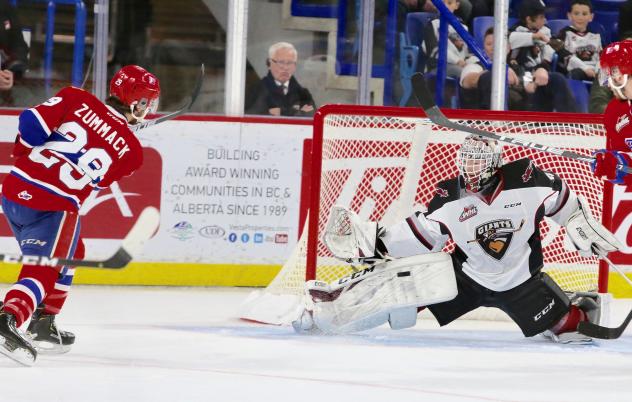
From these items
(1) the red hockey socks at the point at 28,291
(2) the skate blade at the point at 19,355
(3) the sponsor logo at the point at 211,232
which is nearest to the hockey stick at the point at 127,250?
(1) the red hockey socks at the point at 28,291

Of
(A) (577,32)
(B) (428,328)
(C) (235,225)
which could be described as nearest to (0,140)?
(C) (235,225)

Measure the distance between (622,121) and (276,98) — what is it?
2036 millimetres

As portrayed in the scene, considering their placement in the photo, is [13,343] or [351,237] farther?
[351,237]

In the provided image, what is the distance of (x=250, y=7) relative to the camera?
5883 mm

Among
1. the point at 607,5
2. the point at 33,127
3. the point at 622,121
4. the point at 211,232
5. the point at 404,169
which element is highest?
the point at 607,5

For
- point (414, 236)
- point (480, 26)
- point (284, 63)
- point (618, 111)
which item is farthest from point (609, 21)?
point (414, 236)

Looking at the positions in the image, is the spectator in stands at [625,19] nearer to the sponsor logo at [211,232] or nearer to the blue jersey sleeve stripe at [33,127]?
the sponsor logo at [211,232]

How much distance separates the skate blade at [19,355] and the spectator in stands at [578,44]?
3673 millimetres

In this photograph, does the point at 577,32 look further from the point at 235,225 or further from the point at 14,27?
the point at 14,27

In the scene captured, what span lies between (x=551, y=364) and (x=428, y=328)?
0.84 metres

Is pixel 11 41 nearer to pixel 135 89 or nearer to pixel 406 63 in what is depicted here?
pixel 406 63

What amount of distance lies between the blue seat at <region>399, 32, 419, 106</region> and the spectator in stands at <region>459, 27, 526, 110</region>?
255 millimetres

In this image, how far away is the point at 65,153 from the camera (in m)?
3.70

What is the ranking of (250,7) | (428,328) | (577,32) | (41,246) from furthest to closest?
(577,32) → (250,7) → (428,328) → (41,246)
